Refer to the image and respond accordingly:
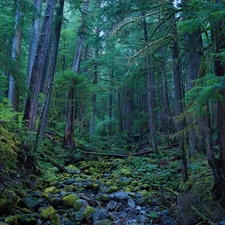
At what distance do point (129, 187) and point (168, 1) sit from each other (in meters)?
5.90

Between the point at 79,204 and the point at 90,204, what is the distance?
49 cm

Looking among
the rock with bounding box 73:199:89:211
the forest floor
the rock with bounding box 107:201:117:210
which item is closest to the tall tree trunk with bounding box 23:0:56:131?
the forest floor

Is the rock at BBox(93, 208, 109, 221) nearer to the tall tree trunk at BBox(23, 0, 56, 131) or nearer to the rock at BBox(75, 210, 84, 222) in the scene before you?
the rock at BBox(75, 210, 84, 222)

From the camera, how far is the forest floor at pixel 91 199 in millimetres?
4152

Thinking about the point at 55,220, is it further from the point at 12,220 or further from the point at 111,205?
the point at 111,205

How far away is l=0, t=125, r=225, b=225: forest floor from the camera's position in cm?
415

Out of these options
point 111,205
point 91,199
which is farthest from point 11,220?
point 111,205

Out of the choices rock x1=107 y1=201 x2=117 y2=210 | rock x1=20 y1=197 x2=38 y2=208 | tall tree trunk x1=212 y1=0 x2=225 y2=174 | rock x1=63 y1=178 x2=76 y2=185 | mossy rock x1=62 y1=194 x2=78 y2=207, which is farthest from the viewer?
rock x1=63 y1=178 x2=76 y2=185

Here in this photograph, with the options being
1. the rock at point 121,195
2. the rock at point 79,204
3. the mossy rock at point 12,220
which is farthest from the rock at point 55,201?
the rock at point 121,195

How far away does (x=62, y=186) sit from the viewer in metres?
6.38

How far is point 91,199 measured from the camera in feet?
19.1

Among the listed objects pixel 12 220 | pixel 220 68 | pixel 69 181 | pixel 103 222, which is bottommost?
pixel 103 222

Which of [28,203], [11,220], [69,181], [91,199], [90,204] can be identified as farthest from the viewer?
[69,181]

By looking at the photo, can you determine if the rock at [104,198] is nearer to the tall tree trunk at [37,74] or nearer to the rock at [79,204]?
the rock at [79,204]
